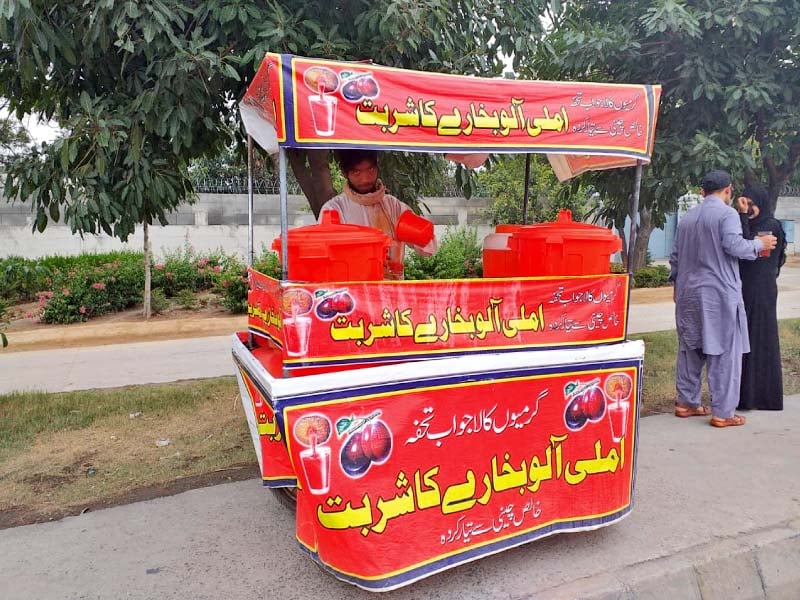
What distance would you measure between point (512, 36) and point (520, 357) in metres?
2.35

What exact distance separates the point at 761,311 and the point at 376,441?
3.56 m

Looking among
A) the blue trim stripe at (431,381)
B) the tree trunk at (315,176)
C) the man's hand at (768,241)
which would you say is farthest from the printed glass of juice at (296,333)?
the man's hand at (768,241)

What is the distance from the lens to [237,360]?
3.31m

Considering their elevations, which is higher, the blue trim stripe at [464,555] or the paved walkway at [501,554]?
the blue trim stripe at [464,555]

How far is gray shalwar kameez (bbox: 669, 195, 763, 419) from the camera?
4.14 meters

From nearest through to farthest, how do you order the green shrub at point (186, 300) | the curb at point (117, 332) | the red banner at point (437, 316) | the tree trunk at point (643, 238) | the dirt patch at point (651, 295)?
the red banner at point (437, 316), the curb at point (117, 332), the green shrub at point (186, 300), the dirt patch at point (651, 295), the tree trunk at point (643, 238)

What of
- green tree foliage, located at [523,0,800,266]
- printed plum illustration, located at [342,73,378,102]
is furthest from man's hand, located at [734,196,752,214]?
printed plum illustration, located at [342,73,378,102]

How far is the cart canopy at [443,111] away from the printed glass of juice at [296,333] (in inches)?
23.9

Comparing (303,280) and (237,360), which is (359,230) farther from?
(237,360)

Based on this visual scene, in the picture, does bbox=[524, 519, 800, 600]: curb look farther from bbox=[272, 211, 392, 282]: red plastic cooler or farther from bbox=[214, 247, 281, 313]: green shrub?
bbox=[214, 247, 281, 313]: green shrub

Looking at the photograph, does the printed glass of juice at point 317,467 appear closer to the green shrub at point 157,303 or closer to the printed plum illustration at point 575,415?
the printed plum illustration at point 575,415

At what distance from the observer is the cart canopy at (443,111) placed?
7.11 feet

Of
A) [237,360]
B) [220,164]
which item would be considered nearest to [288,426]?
[237,360]

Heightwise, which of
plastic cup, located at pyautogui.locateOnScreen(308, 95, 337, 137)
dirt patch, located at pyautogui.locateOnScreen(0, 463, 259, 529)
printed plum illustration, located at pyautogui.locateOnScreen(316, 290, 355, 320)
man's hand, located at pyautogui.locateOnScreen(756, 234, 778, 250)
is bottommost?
dirt patch, located at pyautogui.locateOnScreen(0, 463, 259, 529)
